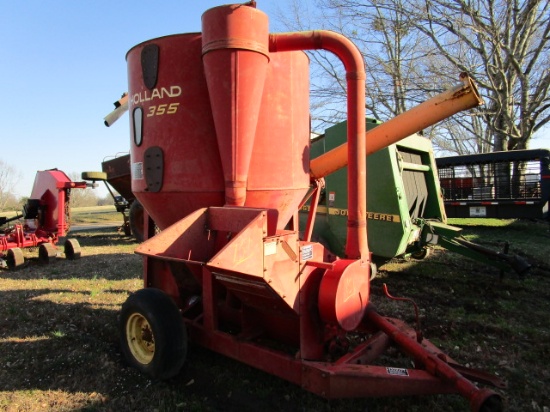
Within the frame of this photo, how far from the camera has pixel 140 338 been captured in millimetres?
3467

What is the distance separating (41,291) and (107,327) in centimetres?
219

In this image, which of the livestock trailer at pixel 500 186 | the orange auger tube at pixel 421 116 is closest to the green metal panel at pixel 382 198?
the orange auger tube at pixel 421 116

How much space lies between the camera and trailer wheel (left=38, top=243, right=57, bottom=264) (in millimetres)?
8200

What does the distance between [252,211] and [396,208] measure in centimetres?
297

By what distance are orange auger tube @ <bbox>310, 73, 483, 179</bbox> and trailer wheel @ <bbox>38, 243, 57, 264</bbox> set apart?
6.55m

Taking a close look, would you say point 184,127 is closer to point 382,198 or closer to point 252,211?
point 252,211

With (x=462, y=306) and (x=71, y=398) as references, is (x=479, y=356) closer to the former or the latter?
(x=462, y=306)

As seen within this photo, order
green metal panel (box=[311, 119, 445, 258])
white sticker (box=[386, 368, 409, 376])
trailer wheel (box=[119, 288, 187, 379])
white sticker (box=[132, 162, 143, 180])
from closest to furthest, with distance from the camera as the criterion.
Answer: white sticker (box=[386, 368, 409, 376])
trailer wheel (box=[119, 288, 187, 379])
white sticker (box=[132, 162, 143, 180])
green metal panel (box=[311, 119, 445, 258])

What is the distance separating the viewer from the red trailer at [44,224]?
8.22m

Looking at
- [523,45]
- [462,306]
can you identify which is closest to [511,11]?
[523,45]

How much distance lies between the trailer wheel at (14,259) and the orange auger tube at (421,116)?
6.58 metres

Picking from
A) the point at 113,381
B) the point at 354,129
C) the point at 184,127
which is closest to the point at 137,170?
the point at 184,127

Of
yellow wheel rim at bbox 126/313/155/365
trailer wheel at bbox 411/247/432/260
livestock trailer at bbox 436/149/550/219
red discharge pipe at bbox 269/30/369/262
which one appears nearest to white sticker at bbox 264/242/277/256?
red discharge pipe at bbox 269/30/369/262

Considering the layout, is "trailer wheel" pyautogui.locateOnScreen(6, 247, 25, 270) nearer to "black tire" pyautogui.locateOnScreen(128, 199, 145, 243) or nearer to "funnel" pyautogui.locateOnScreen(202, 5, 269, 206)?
"black tire" pyautogui.locateOnScreen(128, 199, 145, 243)
